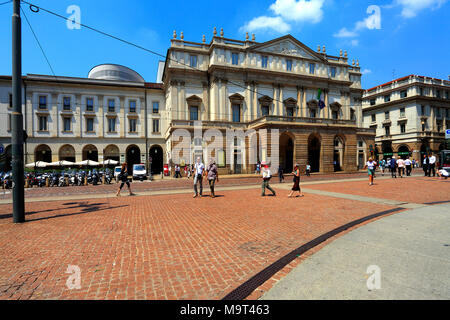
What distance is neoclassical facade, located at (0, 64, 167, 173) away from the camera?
32.3 metres

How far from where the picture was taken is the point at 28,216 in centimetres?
737

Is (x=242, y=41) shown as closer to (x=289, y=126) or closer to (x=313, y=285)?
(x=289, y=126)

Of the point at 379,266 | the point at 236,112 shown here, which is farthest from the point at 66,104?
the point at 379,266

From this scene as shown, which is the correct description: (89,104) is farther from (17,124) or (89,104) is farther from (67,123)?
(17,124)

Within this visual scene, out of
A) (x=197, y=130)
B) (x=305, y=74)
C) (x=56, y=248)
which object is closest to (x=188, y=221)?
(x=56, y=248)

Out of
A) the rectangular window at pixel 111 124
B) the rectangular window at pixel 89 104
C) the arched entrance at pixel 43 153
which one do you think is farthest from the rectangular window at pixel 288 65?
the arched entrance at pixel 43 153

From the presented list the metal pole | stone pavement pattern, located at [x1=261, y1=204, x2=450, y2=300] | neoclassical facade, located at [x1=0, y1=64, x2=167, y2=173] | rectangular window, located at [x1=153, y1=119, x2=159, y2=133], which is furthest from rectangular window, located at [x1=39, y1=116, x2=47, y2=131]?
stone pavement pattern, located at [x1=261, y1=204, x2=450, y2=300]

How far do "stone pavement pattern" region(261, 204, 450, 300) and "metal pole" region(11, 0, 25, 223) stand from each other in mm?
7807

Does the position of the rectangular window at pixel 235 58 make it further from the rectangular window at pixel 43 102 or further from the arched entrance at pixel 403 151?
the arched entrance at pixel 403 151

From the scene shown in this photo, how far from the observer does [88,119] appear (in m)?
34.7

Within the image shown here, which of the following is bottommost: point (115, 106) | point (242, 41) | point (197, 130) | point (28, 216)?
point (28, 216)

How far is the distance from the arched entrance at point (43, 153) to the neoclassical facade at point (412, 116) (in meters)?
66.5

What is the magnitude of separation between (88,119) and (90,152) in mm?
5350
